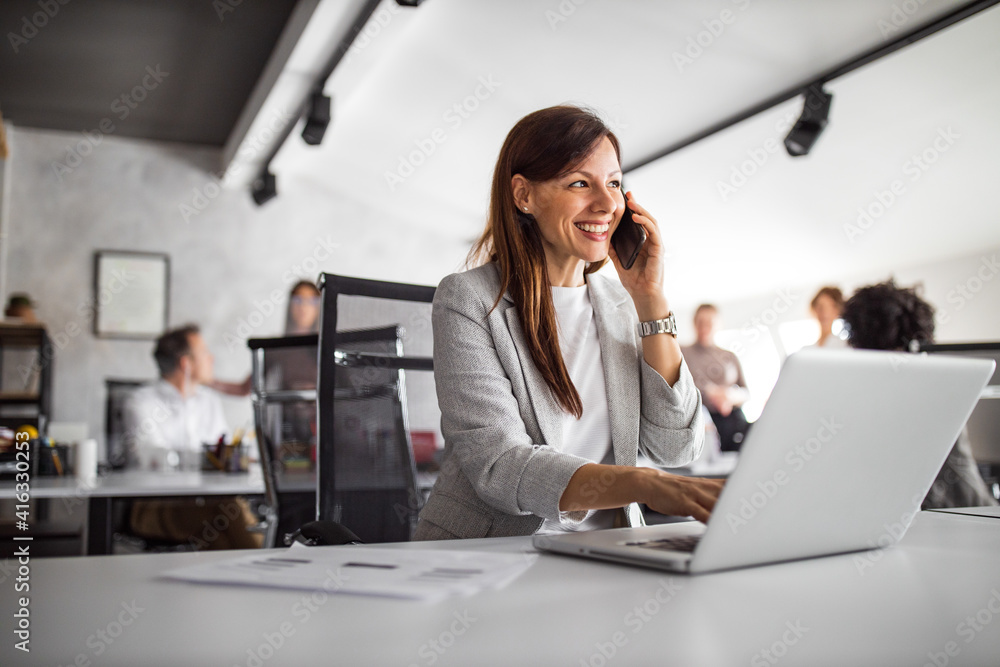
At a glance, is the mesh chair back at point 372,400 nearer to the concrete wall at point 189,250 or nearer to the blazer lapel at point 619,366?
the blazer lapel at point 619,366

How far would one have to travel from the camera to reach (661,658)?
518 mm

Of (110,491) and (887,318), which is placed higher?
(887,318)

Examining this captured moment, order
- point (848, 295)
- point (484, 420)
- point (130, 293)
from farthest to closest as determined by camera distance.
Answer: point (130, 293) < point (848, 295) < point (484, 420)

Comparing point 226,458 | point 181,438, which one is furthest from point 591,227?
point 181,438

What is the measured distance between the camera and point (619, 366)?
1402mm

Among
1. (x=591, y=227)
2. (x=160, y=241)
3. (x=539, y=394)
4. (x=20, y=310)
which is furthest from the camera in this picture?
(x=160, y=241)

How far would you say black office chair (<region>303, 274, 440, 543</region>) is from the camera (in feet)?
5.39

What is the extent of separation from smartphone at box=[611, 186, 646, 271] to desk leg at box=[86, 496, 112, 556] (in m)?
1.78

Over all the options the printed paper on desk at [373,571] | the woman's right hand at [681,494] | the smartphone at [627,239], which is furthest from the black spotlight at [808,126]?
the printed paper on desk at [373,571]

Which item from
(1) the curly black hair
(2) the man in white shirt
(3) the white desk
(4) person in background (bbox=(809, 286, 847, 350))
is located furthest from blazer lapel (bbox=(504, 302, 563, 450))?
(4) person in background (bbox=(809, 286, 847, 350))

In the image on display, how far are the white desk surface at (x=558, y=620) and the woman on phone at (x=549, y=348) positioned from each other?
403 mm

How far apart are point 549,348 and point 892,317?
145 centimetres

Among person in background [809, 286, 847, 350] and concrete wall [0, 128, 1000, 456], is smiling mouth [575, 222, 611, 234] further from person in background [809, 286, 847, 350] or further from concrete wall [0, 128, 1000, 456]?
concrete wall [0, 128, 1000, 456]

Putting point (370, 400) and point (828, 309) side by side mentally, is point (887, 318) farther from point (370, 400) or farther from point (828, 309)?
point (828, 309)
